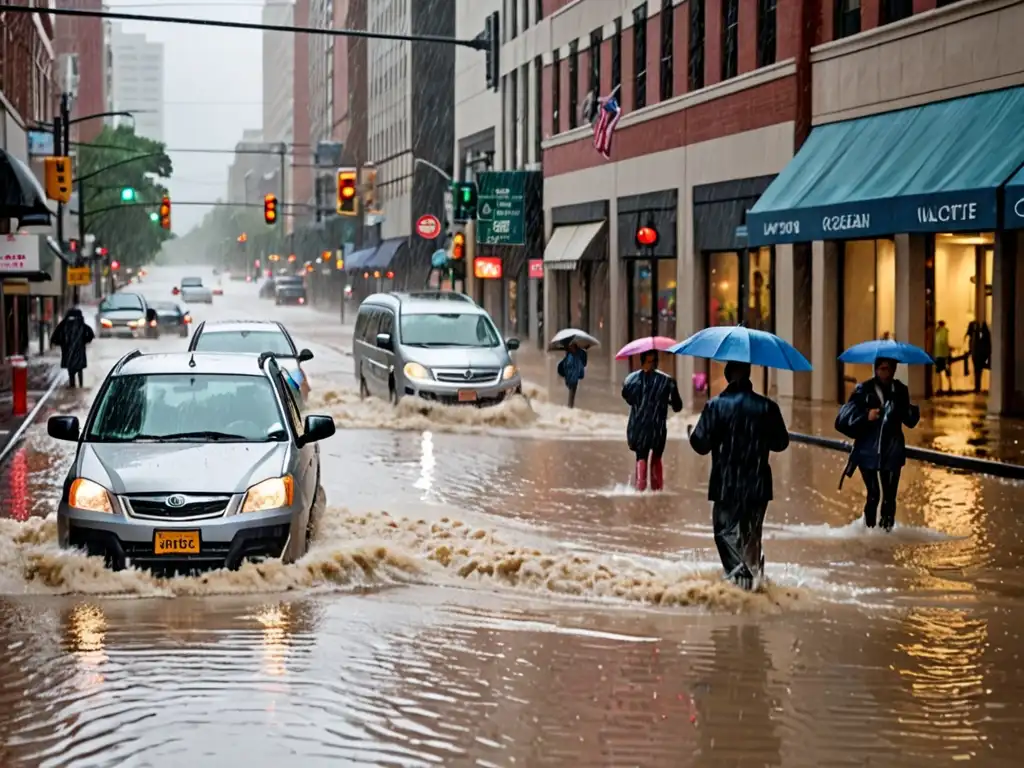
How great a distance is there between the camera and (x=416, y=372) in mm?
27094

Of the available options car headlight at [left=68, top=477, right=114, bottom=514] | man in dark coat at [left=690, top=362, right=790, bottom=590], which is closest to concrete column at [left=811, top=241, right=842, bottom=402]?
man in dark coat at [left=690, top=362, right=790, bottom=590]

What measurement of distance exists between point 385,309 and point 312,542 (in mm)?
16531

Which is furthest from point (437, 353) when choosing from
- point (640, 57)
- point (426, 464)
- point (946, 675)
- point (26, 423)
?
point (946, 675)

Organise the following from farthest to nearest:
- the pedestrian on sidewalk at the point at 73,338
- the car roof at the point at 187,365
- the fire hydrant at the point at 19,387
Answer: the pedestrian on sidewalk at the point at 73,338
the fire hydrant at the point at 19,387
the car roof at the point at 187,365

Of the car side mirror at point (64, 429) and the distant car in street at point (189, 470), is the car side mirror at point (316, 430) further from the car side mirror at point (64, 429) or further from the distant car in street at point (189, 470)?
the car side mirror at point (64, 429)

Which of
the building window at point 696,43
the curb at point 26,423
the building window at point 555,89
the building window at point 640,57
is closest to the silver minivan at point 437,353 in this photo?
the curb at point 26,423

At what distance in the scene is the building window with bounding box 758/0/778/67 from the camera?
34.4 meters

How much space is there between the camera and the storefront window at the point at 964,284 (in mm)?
29625

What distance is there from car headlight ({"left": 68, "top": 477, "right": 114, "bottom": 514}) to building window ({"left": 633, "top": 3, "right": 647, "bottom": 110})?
32377 millimetres

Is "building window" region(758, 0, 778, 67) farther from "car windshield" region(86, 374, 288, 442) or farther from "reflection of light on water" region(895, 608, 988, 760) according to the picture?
"reflection of light on water" region(895, 608, 988, 760)

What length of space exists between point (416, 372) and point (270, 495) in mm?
15195

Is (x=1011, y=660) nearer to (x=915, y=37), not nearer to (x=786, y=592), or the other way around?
(x=786, y=592)

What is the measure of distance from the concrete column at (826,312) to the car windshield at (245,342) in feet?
33.7

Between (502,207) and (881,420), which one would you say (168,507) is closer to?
(881,420)
